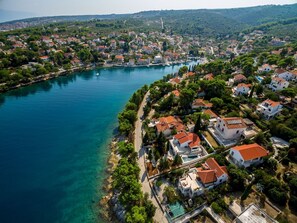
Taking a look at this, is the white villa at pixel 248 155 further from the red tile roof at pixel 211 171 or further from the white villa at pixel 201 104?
the white villa at pixel 201 104

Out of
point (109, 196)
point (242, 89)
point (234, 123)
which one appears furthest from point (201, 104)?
point (109, 196)

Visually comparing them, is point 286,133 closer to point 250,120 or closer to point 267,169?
point 250,120

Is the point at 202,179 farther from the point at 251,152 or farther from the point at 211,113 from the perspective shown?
the point at 211,113

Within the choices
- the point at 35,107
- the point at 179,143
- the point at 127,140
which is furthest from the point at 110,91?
the point at 179,143

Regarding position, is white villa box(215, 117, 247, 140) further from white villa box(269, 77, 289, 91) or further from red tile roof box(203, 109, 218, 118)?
white villa box(269, 77, 289, 91)

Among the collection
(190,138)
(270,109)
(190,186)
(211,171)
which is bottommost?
(190,186)

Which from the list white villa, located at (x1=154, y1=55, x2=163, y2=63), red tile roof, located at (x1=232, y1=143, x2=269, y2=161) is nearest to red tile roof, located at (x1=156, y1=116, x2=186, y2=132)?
red tile roof, located at (x1=232, y1=143, x2=269, y2=161)
